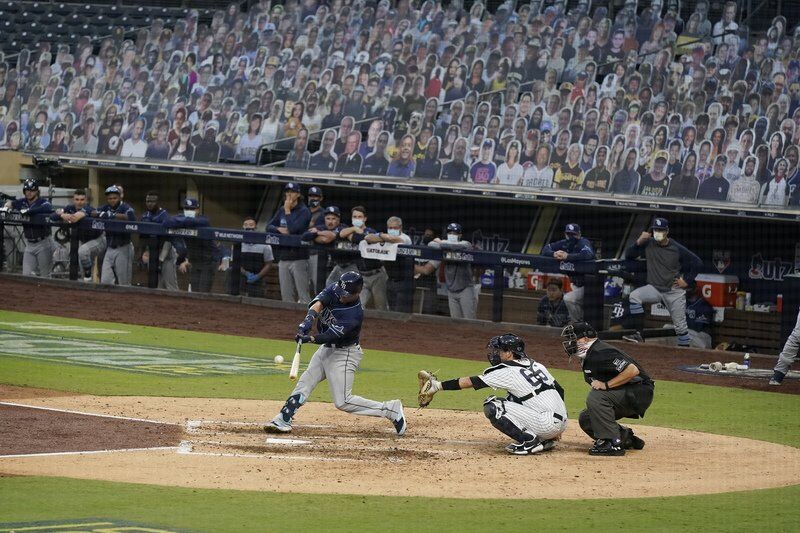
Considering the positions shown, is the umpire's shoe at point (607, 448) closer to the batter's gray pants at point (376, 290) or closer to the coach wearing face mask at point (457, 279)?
the coach wearing face mask at point (457, 279)

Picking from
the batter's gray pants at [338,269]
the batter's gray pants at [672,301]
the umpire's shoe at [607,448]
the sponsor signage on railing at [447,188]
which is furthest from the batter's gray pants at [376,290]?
the umpire's shoe at [607,448]

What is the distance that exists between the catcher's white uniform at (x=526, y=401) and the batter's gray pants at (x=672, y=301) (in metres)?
7.74

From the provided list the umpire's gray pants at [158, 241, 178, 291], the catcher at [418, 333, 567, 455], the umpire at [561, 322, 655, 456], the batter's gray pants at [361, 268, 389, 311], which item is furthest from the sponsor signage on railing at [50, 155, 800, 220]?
the catcher at [418, 333, 567, 455]

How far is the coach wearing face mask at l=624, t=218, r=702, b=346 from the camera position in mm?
16750

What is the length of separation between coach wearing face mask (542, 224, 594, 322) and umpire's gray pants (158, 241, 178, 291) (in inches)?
256

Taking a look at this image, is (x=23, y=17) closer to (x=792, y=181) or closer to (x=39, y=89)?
(x=39, y=89)

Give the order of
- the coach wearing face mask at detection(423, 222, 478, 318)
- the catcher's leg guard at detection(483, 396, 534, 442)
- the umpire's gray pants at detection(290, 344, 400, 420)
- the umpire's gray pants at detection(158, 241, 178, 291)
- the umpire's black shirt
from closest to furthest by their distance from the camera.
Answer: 1. the catcher's leg guard at detection(483, 396, 534, 442)
2. the umpire's black shirt
3. the umpire's gray pants at detection(290, 344, 400, 420)
4. the coach wearing face mask at detection(423, 222, 478, 318)
5. the umpire's gray pants at detection(158, 241, 178, 291)

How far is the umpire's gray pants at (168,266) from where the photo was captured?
Answer: 20.4 metres

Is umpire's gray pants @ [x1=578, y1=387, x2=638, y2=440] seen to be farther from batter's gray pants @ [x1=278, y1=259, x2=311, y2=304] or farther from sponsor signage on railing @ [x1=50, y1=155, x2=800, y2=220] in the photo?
batter's gray pants @ [x1=278, y1=259, x2=311, y2=304]

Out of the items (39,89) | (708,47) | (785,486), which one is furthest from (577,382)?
(39,89)

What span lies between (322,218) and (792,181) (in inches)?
267

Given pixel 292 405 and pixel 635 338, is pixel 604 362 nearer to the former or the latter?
pixel 292 405

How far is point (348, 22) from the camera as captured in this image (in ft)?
80.9

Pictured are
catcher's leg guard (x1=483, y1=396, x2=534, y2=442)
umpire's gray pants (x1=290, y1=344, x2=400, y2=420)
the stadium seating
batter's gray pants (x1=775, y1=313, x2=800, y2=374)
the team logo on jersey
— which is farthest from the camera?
the stadium seating
